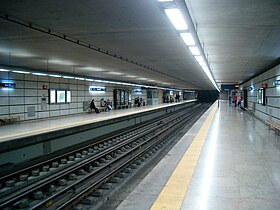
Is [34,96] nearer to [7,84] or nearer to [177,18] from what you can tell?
[7,84]

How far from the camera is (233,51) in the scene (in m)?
8.87

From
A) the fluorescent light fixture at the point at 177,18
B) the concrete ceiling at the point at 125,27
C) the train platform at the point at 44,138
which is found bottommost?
the train platform at the point at 44,138

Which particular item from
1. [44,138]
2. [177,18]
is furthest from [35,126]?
[177,18]

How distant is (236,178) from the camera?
167 inches

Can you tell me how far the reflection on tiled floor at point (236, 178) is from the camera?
129 inches

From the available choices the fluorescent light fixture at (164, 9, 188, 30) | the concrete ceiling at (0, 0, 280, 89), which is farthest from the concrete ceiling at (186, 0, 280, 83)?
the fluorescent light fixture at (164, 9, 188, 30)

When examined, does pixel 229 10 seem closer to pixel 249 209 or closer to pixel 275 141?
pixel 249 209

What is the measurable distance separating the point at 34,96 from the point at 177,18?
11857mm

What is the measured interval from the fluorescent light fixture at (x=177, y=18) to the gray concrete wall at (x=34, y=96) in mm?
10009

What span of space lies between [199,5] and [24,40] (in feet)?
15.2

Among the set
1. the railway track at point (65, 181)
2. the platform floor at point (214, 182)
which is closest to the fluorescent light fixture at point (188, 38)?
the platform floor at point (214, 182)

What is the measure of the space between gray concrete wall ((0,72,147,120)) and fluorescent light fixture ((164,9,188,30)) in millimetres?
10009

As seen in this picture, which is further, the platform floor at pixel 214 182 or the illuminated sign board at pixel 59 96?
the illuminated sign board at pixel 59 96

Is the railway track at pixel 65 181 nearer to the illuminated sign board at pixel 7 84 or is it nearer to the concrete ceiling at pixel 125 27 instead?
the concrete ceiling at pixel 125 27
